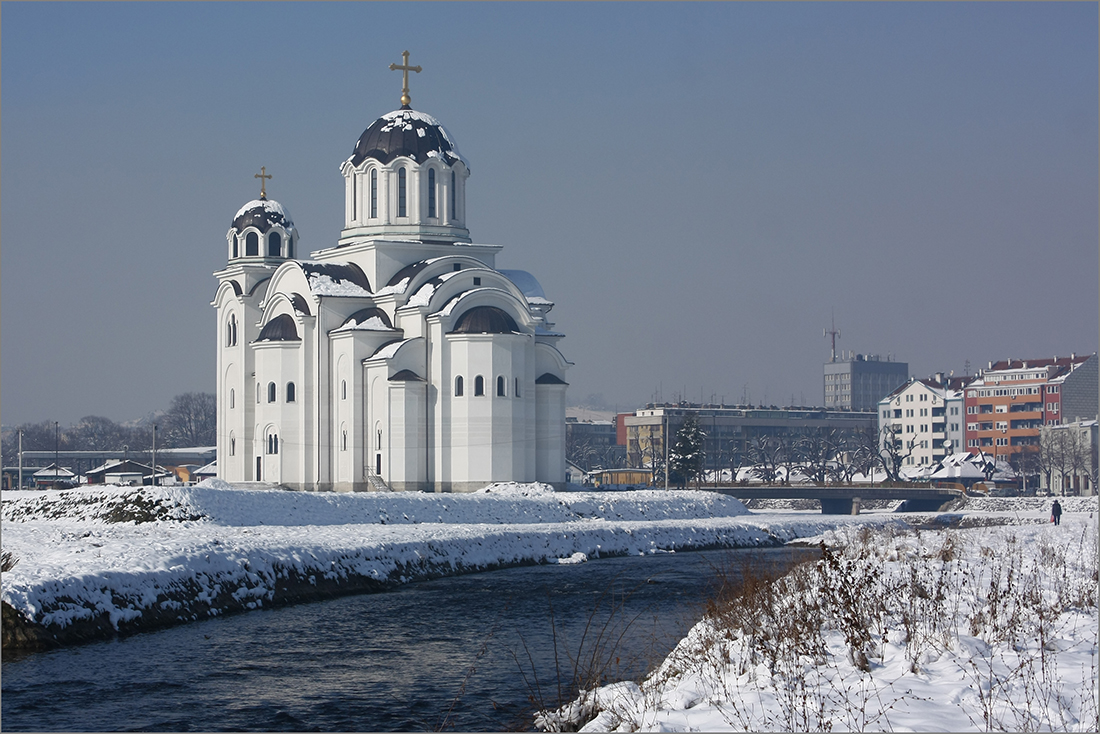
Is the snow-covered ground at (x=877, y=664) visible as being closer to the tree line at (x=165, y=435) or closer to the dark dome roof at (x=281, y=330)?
the dark dome roof at (x=281, y=330)

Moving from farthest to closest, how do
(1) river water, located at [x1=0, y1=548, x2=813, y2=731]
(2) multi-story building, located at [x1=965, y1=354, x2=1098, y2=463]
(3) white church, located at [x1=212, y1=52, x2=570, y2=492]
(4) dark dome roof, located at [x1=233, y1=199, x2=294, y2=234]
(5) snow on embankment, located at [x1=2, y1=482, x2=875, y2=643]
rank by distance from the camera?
(2) multi-story building, located at [x1=965, y1=354, x2=1098, y2=463] < (4) dark dome roof, located at [x1=233, y1=199, x2=294, y2=234] < (3) white church, located at [x1=212, y1=52, x2=570, y2=492] < (5) snow on embankment, located at [x1=2, y1=482, x2=875, y2=643] < (1) river water, located at [x1=0, y1=548, x2=813, y2=731]

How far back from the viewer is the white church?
5078 cm

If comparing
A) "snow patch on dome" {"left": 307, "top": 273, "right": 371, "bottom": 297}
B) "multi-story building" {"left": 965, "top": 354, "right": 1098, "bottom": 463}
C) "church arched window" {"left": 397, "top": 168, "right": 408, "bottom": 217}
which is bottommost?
"multi-story building" {"left": 965, "top": 354, "right": 1098, "bottom": 463}

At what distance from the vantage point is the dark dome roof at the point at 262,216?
62.2 meters

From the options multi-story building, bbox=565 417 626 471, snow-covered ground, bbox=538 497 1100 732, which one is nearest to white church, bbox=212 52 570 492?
snow-covered ground, bbox=538 497 1100 732

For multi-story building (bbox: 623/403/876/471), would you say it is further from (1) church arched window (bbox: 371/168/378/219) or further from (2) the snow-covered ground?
(2) the snow-covered ground

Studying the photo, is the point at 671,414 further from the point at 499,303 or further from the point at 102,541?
the point at 102,541

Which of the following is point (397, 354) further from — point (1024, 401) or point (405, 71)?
point (1024, 401)

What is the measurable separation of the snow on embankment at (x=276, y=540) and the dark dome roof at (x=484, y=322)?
22.0 ft

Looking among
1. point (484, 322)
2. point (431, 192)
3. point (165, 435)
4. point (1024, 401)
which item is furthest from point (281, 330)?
point (165, 435)

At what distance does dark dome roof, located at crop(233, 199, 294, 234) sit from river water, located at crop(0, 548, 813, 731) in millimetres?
41573

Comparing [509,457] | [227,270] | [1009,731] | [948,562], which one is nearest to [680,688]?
[1009,731]

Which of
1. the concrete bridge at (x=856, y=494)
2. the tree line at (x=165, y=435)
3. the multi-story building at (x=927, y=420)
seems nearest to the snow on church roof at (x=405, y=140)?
the concrete bridge at (x=856, y=494)

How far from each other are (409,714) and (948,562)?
28.0 ft
